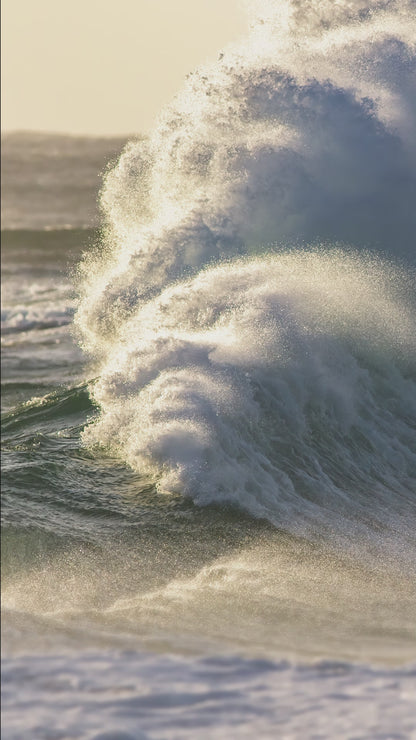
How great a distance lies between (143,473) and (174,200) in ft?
13.6

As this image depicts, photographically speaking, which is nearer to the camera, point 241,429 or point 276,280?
point 241,429

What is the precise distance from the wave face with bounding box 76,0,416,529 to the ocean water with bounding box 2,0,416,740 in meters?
0.03

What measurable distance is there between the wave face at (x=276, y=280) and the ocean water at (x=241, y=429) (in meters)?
0.03

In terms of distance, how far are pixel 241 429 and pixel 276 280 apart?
5.84 feet

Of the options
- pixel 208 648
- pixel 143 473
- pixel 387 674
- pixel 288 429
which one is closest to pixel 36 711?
pixel 208 648

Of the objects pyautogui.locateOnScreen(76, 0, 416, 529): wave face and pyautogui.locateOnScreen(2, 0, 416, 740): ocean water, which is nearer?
pyautogui.locateOnScreen(2, 0, 416, 740): ocean water

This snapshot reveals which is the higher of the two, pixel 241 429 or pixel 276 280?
pixel 276 280

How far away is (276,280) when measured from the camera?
28.7ft

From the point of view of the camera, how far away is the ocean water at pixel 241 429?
180 inches

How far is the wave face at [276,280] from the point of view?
7516mm

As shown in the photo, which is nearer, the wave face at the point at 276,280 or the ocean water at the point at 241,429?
the ocean water at the point at 241,429

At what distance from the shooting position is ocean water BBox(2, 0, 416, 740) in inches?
180

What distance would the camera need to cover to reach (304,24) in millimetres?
11328

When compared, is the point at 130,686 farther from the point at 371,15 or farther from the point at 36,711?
the point at 371,15
